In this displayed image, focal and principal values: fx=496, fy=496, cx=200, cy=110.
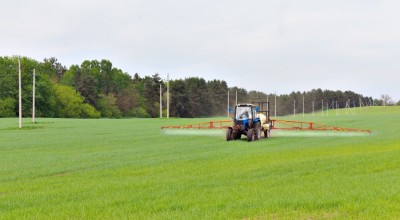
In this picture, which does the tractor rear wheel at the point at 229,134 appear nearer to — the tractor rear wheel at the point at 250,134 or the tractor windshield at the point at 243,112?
the tractor rear wheel at the point at 250,134

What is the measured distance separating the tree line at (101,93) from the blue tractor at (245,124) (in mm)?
76074

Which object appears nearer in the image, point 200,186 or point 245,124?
point 200,186

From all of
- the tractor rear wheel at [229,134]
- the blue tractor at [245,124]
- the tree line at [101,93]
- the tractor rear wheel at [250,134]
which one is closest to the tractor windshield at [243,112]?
the blue tractor at [245,124]

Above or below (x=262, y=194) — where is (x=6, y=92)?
above

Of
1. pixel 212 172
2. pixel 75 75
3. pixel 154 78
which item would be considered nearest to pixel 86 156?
pixel 212 172

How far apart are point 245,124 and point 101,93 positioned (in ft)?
353

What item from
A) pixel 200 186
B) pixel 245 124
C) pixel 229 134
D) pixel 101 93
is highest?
pixel 101 93

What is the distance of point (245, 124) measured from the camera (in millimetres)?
29438

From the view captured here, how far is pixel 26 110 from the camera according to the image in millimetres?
98500

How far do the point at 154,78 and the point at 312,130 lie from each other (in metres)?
109

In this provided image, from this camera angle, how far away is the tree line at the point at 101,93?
10175 centimetres

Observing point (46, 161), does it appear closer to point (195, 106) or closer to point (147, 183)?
point (147, 183)

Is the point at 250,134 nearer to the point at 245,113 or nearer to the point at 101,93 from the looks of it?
the point at 245,113

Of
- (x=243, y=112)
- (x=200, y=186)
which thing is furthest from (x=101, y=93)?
(x=200, y=186)
